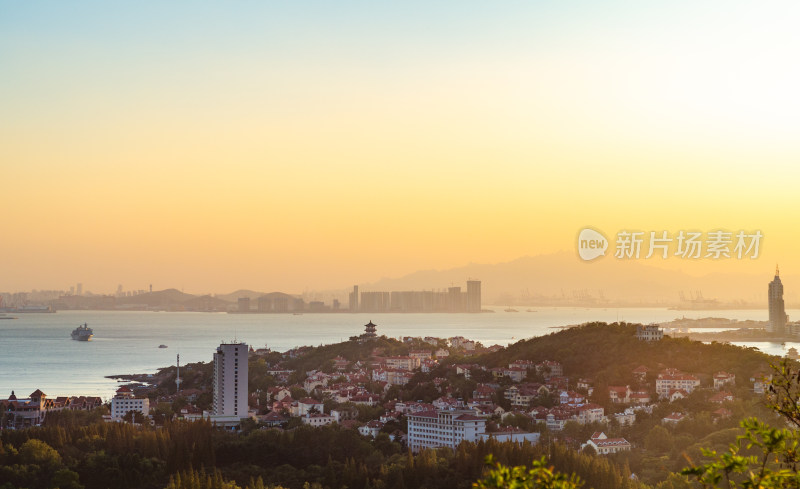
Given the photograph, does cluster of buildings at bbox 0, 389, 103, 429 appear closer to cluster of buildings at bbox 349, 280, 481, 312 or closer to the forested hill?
the forested hill

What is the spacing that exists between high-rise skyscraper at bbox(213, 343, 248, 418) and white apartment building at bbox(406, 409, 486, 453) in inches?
219

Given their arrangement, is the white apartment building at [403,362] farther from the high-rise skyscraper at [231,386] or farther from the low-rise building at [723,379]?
the low-rise building at [723,379]

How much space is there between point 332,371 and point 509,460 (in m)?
16.6

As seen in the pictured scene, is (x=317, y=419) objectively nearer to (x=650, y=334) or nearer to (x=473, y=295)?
(x=650, y=334)

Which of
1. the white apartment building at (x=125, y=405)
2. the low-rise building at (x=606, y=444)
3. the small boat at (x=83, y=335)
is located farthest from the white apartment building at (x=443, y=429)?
the small boat at (x=83, y=335)

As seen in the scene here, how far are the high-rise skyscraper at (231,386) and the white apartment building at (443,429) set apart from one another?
5565 mm

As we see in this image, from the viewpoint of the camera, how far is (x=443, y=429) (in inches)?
750

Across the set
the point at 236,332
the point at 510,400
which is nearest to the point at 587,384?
the point at 510,400

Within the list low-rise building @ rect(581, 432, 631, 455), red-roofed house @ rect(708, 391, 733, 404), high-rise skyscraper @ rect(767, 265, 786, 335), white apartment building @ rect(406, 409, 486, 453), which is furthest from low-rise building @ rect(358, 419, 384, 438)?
high-rise skyscraper @ rect(767, 265, 786, 335)

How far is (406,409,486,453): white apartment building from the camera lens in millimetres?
18844

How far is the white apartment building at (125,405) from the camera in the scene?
74.3 feet

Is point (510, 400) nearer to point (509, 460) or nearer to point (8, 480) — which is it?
point (509, 460)

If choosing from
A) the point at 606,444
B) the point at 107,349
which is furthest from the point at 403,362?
the point at 107,349

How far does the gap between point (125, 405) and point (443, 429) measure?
828 cm
